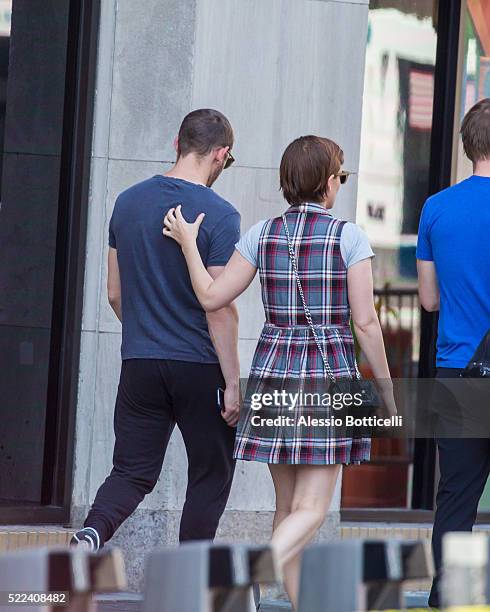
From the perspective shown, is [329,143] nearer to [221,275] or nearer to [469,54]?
[221,275]

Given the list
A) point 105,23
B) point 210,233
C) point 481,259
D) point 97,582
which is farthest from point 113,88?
point 97,582

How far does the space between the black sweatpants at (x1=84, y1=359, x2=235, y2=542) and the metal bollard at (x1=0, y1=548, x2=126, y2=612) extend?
9.26 feet

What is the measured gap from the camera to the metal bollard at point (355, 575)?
7.66 feet

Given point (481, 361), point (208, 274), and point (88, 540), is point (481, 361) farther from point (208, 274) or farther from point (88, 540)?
point (88, 540)

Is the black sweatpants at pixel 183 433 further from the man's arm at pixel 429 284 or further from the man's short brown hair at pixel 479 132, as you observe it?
the man's short brown hair at pixel 479 132

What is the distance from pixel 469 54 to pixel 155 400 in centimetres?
358

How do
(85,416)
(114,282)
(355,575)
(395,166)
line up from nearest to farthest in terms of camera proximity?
(355,575), (114,282), (85,416), (395,166)

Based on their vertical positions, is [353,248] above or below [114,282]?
above

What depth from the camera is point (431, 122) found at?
303 inches

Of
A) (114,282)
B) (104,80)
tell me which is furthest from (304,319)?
(104,80)

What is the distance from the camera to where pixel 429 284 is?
17.0ft

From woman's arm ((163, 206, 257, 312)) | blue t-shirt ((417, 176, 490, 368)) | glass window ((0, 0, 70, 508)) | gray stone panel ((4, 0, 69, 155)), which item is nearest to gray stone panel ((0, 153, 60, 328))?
glass window ((0, 0, 70, 508))

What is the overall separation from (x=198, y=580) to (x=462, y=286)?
299cm

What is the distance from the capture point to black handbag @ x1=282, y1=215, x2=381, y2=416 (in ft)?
15.8
